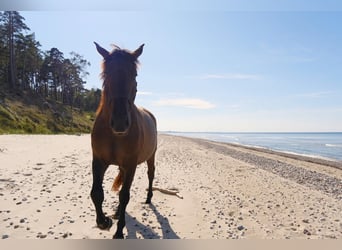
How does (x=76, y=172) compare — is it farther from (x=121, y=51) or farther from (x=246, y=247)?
(x=246, y=247)

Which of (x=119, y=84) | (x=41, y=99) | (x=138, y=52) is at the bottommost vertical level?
(x=119, y=84)

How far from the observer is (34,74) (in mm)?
32188

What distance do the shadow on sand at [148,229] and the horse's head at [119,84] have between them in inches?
67.3

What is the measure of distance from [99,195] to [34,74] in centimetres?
3404

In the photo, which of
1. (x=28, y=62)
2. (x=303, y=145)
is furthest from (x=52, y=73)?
(x=303, y=145)

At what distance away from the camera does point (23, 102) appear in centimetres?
2366

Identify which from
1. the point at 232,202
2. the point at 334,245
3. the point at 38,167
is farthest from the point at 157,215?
the point at 38,167

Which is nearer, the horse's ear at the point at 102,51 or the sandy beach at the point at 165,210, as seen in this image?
the horse's ear at the point at 102,51

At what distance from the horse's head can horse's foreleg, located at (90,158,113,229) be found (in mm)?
899

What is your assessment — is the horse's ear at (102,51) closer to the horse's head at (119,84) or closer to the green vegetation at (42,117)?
the horse's head at (119,84)

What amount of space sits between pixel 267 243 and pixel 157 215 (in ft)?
7.30

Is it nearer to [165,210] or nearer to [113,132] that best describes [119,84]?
[113,132]

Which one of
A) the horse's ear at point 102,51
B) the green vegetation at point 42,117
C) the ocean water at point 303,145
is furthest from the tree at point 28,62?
the ocean water at point 303,145

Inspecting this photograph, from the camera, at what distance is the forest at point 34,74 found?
753 inches
